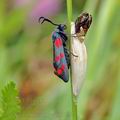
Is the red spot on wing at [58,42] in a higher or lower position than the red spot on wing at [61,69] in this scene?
higher

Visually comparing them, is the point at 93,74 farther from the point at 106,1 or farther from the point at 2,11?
the point at 2,11

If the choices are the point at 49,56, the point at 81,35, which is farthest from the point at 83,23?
the point at 49,56

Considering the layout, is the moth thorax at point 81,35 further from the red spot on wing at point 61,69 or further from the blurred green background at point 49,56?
the blurred green background at point 49,56

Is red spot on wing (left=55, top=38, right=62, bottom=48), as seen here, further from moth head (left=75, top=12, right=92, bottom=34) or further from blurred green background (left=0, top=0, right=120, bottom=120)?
blurred green background (left=0, top=0, right=120, bottom=120)

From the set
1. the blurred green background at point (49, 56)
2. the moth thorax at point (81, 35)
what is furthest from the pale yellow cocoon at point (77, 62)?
the blurred green background at point (49, 56)

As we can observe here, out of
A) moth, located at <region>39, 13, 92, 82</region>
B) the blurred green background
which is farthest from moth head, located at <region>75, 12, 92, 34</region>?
the blurred green background

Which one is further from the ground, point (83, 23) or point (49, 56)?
point (83, 23)

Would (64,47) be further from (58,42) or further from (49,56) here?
(49,56)
